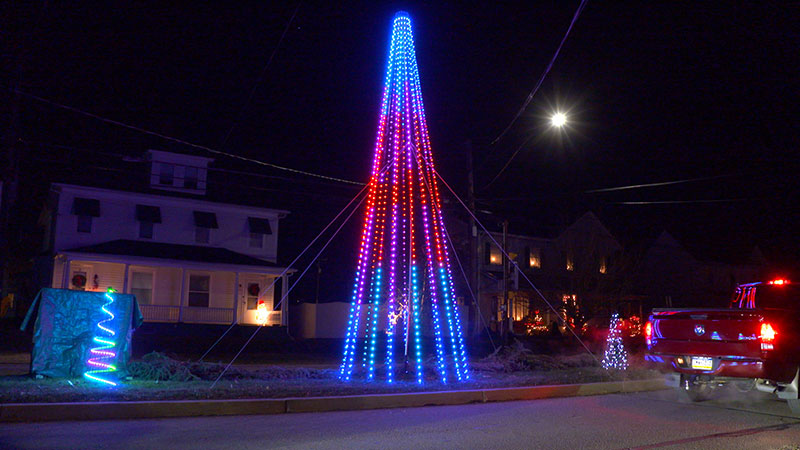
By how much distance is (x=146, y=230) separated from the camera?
92.7ft

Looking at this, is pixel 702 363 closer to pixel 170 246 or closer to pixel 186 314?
pixel 186 314

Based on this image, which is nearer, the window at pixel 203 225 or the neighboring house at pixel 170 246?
the neighboring house at pixel 170 246

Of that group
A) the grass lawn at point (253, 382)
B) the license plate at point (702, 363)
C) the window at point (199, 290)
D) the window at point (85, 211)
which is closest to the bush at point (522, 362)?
the grass lawn at point (253, 382)

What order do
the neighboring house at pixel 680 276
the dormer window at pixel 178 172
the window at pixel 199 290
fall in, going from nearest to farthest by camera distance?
the window at pixel 199 290 < the dormer window at pixel 178 172 < the neighboring house at pixel 680 276

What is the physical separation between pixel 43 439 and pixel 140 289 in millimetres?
21937

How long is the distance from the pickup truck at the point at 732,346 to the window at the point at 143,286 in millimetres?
22693

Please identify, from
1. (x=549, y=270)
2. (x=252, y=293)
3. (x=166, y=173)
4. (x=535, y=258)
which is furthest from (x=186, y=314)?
(x=535, y=258)

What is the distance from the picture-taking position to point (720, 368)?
30.2 feet

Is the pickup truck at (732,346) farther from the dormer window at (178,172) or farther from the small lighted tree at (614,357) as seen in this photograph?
the dormer window at (178,172)

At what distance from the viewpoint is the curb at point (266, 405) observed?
8.07 metres

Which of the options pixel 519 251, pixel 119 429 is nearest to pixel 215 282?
pixel 519 251

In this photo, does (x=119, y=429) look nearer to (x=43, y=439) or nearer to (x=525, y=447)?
(x=43, y=439)

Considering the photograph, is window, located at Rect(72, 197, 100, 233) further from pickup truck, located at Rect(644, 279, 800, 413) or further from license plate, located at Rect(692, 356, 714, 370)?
license plate, located at Rect(692, 356, 714, 370)

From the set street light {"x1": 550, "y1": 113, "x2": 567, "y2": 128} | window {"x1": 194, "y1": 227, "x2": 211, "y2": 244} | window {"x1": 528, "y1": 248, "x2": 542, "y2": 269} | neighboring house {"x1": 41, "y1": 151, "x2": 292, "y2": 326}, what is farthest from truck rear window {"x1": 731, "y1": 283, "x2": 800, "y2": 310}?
window {"x1": 528, "y1": 248, "x2": 542, "y2": 269}
